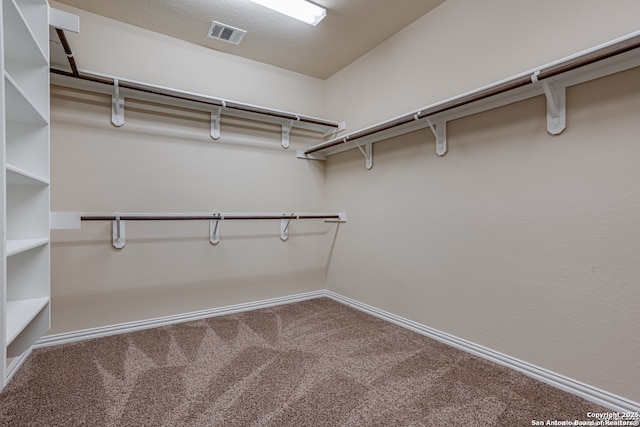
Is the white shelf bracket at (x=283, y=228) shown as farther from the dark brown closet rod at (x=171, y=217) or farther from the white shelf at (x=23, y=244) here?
the white shelf at (x=23, y=244)

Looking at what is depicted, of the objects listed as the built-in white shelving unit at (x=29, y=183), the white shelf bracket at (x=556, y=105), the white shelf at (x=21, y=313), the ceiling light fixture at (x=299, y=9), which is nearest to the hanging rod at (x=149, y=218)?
the built-in white shelving unit at (x=29, y=183)

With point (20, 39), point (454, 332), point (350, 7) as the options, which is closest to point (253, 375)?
point (454, 332)

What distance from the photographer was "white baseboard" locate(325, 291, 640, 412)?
1329mm

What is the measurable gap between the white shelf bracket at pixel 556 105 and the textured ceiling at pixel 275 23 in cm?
104

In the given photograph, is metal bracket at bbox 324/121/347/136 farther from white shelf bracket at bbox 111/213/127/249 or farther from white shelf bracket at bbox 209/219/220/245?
white shelf bracket at bbox 111/213/127/249

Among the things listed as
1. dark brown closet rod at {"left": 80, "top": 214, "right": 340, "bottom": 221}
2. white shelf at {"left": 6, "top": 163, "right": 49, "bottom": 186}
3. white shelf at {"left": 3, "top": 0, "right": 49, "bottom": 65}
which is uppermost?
white shelf at {"left": 3, "top": 0, "right": 49, "bottom": 65}

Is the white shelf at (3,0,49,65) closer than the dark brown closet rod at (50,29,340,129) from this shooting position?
Yes

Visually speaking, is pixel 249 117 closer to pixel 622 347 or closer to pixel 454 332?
pixel 454 332

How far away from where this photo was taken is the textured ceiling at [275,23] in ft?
6.71

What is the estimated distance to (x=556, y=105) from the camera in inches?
59.6

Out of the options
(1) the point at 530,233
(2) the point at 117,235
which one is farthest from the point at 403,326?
(2) the point at 117,235

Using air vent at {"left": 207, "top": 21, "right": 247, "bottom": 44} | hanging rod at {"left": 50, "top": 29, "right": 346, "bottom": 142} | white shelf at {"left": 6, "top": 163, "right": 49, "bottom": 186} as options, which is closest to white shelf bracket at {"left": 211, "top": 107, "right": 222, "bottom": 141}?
hanging rod at {"left": 50, "top": 29, "right": 346, "bottom": 142}

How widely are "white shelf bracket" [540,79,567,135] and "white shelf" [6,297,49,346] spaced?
2.44 metres

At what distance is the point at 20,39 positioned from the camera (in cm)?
127
